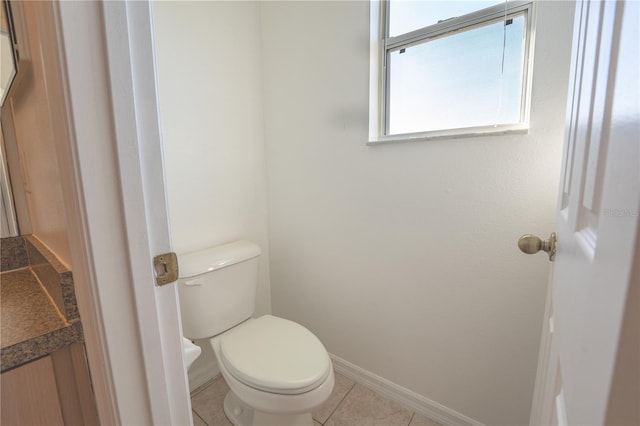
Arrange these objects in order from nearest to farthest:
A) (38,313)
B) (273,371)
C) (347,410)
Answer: (38,313), (273,371), (347,410)

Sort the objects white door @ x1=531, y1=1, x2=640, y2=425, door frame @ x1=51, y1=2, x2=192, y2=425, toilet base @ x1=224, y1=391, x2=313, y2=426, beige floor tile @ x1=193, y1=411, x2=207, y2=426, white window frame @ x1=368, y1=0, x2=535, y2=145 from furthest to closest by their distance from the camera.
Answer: beige floor tile @ x1=193, y1=411, x2=207, y2=426
toilet base @ x1=224, y1=391, x2=313, y2=426
white window frame @ x1=368, y1=0, x2=535, y2=145
door frame @ x1=51, y1=2, x2=192, y2=425
white door @ x1=531, y1=1, x2=640, y2=425

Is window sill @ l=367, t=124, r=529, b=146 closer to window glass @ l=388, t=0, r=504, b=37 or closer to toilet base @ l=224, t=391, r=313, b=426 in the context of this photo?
window glass @ l=388, t=0, r=504, b=37

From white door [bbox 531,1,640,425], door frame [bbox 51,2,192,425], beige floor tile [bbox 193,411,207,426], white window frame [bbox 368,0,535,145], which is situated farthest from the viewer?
beige floor tile [bbox 193,411,207,426]

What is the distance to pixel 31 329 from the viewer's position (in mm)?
484

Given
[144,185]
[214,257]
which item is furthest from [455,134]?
[214,257]

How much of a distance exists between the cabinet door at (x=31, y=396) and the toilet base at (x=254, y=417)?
0.76 meters

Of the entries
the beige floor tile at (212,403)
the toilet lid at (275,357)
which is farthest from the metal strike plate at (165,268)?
the beige floor tile at (212,403)

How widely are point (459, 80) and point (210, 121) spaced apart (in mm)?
1152

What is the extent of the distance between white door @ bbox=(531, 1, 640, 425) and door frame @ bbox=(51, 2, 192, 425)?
53 cm

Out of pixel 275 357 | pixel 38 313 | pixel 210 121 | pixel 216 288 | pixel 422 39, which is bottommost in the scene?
pixel 275 357

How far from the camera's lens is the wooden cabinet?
45cm

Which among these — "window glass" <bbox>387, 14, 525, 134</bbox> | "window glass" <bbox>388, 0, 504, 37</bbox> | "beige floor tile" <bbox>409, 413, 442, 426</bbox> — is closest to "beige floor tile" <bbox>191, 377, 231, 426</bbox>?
"beige floor tile" <bbox>409, 413, 442, 426</bbox>

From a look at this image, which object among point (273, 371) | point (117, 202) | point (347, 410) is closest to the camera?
point (117, 202)

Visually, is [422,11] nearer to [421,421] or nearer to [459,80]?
[459,80]
